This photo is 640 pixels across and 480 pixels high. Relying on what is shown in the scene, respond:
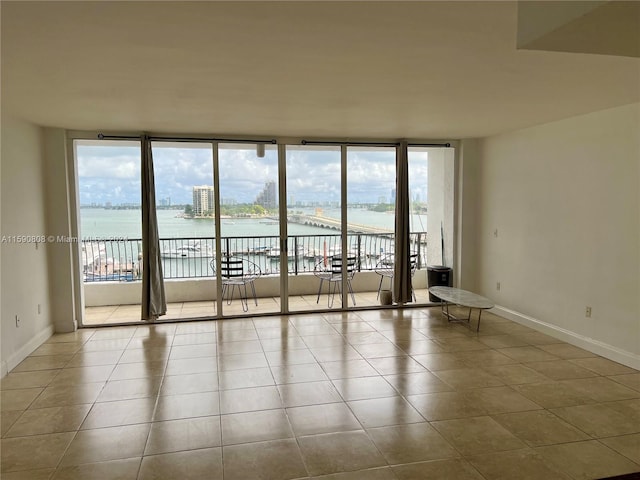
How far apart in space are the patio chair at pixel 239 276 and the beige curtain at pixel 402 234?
7.17 feet

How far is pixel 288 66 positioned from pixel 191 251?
494cm

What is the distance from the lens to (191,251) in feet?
23.6

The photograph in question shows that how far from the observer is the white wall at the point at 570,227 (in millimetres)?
4078

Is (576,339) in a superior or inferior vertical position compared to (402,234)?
inferior

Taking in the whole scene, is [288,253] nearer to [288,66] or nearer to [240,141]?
[240,141]

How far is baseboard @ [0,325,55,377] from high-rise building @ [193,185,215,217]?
231cm

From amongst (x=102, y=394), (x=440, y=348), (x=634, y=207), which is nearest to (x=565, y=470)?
(x=440, y=348)

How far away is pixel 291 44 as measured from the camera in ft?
7.98

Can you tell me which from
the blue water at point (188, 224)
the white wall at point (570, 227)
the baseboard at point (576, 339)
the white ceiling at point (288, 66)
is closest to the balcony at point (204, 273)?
the blue water at point (188, 224)

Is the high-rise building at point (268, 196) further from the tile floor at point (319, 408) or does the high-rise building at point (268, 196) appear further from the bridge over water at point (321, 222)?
the tile floor at point (319, 408)

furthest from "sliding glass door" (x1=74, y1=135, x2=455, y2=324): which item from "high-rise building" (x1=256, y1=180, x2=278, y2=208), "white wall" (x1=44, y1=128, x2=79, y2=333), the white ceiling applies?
the white ceiling

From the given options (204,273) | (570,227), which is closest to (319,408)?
(570,227)

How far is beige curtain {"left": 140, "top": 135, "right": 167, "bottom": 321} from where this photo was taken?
546 centimetres

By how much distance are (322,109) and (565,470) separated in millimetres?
3391
